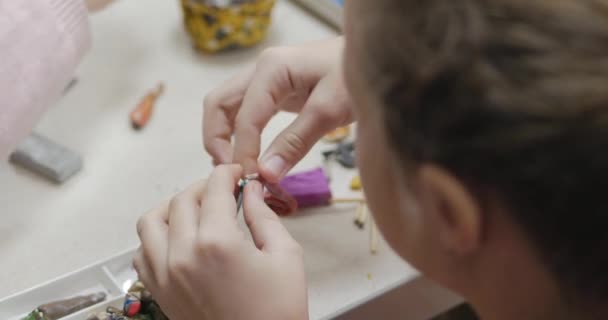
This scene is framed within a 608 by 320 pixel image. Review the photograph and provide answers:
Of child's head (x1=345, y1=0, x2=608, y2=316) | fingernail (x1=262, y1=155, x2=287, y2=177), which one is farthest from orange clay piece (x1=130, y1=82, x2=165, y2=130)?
child's head (x1=345, y1=0, x2=608, y2=316)

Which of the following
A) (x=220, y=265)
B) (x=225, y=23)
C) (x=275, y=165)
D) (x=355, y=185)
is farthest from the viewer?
(x=225, y=23)

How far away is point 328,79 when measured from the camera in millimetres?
620

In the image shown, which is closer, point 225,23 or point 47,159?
point 47,159

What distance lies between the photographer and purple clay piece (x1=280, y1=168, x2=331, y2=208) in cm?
68

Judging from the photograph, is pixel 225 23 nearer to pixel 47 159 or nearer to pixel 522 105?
pixel 47 159

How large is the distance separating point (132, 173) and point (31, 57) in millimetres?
153

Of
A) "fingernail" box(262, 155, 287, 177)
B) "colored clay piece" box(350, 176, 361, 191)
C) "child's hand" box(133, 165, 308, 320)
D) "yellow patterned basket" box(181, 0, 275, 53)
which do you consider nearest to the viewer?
"child's hand" box(133, 165, 308, 320)

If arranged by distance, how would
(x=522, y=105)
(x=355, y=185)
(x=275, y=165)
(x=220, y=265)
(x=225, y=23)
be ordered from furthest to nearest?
(x=225, y=23) < (x=355, y=185) < (x=275, y=165) < (x=220, y=265) < (x=522, y=105)

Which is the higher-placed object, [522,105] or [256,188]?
[522,105]

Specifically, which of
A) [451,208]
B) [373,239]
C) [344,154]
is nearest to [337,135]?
[344,154]

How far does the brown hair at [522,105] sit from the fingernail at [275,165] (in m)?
0.25

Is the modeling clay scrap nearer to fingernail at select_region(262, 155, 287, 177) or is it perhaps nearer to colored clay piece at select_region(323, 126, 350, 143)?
fingernail at select_region(262, 155, 287, 177)

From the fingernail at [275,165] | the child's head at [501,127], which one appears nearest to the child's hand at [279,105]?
the fingernail at [275,165]

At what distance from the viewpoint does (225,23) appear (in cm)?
84
